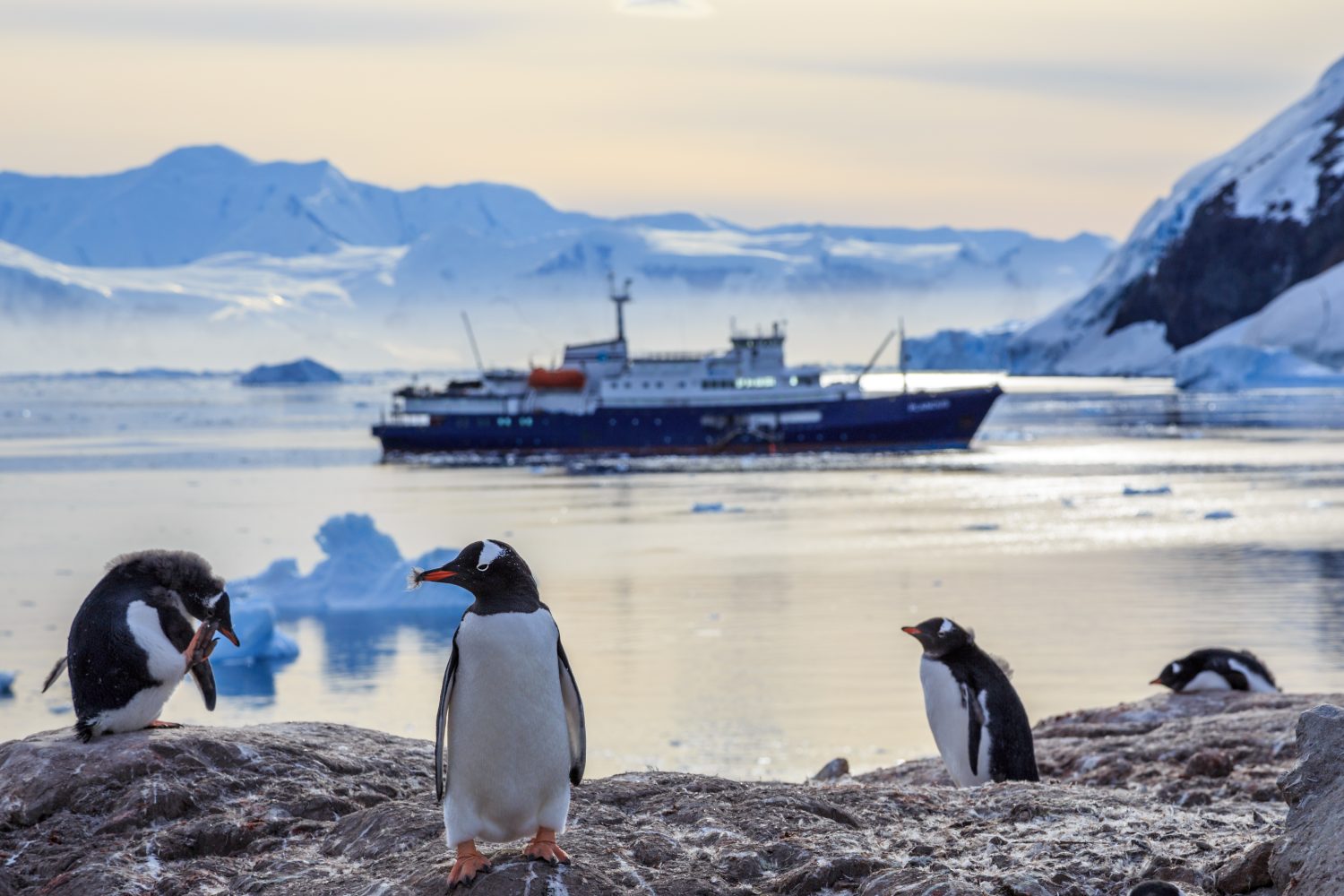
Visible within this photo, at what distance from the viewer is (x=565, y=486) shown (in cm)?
4516

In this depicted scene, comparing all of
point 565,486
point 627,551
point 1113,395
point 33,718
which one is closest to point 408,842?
point 33,718

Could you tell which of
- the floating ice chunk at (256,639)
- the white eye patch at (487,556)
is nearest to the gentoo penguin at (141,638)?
the white eye patch at (487,556)

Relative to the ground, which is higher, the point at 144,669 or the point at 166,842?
the point at 144,669

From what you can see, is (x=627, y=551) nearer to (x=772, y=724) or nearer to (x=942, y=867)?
(x=772, y=724)

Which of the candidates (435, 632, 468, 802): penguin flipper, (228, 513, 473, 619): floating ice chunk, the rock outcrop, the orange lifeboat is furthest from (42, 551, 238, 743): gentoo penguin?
the orange lifeboat

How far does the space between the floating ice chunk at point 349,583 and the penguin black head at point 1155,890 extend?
16537mm

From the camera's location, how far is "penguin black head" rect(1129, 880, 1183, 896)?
408 cm

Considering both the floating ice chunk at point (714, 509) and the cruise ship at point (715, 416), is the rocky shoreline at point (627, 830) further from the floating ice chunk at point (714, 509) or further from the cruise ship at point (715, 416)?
the cruise ship at point (715, 416)

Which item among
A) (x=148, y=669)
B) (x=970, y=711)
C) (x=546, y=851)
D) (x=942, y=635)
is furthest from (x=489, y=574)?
(x=942, y=635)

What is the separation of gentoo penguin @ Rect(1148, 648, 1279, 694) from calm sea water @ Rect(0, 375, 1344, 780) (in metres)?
2.29

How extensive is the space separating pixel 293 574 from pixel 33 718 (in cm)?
847

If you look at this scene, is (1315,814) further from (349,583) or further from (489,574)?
(349,583)

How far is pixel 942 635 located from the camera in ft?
26.1

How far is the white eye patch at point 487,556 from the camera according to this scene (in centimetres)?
440
